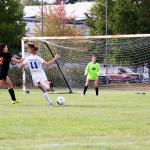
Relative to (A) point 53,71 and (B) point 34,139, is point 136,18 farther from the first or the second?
(B) point 34,139

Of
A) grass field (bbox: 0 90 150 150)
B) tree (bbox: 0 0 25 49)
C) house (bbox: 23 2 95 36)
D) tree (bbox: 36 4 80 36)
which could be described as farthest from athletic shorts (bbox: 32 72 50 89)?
house (bbox: 23 2 95 36)

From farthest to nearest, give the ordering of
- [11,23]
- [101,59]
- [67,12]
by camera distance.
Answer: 1. [67,12]
2. [11,23]
3. [101,59]

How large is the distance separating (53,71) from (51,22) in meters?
25.2

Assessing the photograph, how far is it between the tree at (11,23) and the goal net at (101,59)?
25.4ft

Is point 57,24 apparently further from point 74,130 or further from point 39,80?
point 74,130

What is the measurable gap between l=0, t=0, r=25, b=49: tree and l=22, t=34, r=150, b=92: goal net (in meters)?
7.74

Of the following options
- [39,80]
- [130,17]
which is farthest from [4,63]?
[130,17]

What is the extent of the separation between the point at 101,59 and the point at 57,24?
22.9m

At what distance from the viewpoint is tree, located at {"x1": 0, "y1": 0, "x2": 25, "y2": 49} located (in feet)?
146

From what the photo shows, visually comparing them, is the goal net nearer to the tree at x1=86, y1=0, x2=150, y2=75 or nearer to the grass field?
the tree at x1=86, y1=0, x2=150, y2=75

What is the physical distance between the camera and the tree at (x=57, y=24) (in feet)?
191

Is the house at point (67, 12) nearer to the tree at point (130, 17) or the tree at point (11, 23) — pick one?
the tree at point (130, 17)

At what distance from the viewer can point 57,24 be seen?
200ft

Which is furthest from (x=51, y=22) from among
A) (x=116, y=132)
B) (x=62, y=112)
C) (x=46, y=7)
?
(x=116, y=132)
